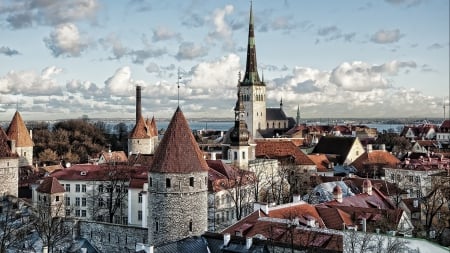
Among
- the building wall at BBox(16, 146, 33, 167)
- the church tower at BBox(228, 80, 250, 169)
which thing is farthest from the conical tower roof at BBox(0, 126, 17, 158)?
the church tower at BBox(228, 80, 250, 169)

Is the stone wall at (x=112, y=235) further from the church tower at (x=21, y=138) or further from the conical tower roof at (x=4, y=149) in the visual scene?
the church tower at (x=21, y=138)

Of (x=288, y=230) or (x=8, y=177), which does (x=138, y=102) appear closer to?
(x=8, y=177)

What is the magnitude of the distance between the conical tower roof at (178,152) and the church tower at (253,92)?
59898mm

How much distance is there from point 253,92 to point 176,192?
66121mm

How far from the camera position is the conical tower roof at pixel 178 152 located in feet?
82.7

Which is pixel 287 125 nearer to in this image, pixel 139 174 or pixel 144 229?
pixel 139 174

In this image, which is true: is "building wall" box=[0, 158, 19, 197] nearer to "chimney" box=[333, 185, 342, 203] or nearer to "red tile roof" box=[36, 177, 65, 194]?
"red tile roof" box=[36, 177, 65, 194]

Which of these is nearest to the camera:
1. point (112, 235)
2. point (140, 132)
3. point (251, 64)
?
point (112, 235)

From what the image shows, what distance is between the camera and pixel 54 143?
8100 cm

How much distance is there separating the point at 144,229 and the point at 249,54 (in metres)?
59.0

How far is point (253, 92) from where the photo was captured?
90312 mm

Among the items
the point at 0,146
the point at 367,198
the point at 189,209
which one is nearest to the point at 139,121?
the point at 0,146

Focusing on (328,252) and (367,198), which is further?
(367,198)

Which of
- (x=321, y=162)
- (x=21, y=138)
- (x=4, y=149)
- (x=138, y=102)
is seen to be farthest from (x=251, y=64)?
(x=4, y=149)
